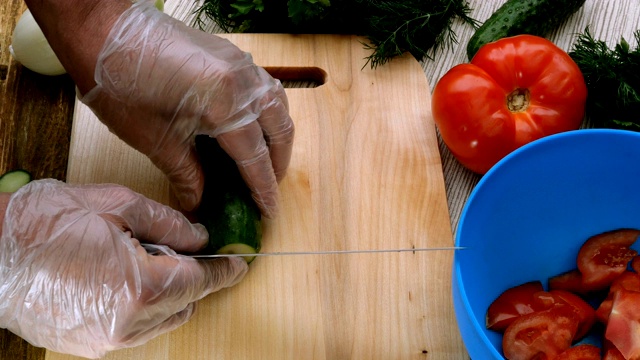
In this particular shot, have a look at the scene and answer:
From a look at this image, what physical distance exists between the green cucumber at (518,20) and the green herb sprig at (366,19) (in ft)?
0.31

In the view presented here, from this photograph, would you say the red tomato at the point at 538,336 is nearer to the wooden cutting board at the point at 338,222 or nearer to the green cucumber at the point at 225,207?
the wooden cutting board at the point at 338,222

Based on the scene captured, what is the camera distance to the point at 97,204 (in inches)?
48.9

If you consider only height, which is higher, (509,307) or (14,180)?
(509,307)

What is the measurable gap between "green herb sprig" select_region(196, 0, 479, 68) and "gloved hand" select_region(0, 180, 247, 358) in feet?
2.07

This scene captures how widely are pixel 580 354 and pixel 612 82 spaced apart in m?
0.67

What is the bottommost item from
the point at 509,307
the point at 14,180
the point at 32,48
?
the point at 14,180

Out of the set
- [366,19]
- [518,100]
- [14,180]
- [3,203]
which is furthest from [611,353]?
[14,180]

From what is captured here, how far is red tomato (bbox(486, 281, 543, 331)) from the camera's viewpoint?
1308mm

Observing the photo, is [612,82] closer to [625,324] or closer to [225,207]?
[625,324]

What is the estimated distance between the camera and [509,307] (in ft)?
4.33

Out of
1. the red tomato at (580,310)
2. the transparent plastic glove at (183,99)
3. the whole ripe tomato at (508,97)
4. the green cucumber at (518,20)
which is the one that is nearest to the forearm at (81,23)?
the transparent plastic glove at (183,99)

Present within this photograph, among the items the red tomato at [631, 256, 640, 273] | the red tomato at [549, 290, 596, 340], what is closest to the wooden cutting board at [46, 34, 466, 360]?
the red tomato at [549, 290, 596, 340]

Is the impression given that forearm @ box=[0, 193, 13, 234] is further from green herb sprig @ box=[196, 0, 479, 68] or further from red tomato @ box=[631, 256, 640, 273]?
red tomato @ box=[631, 256, 640, 273]

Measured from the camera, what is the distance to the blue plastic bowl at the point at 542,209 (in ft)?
4.19
